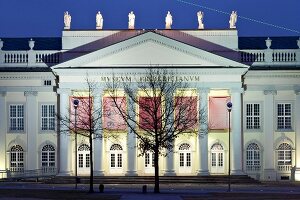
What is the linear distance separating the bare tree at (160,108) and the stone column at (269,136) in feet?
24.0

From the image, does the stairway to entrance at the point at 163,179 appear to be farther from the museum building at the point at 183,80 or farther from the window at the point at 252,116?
the window at the point at 252,116

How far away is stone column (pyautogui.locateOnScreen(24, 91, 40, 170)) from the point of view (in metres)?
89.3

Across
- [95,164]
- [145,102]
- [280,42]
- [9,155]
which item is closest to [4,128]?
[9,155]

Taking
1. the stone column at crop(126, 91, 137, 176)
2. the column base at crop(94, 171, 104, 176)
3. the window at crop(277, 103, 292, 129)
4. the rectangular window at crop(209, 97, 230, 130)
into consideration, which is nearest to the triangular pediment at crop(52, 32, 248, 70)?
the rectangular window at crop(209, 97, 230, 130)

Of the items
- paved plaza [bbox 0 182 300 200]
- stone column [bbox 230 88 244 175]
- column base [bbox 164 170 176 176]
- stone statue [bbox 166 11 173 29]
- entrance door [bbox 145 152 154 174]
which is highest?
stone statue [bbox 166 11 173 29]

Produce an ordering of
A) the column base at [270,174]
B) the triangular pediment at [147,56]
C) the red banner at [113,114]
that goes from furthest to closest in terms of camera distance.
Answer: the column base at [270,174] < the triangular pediment at [147,56] < the red banner at [113,114]

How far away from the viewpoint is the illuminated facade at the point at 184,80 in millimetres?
85000

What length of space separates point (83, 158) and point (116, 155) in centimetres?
323

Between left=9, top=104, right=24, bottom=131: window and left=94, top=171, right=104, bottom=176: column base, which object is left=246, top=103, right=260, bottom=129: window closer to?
left=94, top=171, right=104, bottom=176: column base

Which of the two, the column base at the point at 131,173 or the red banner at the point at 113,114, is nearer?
the red banner at the point at 113,114

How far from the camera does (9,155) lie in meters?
89.8

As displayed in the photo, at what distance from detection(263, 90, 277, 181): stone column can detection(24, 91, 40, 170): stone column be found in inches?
889

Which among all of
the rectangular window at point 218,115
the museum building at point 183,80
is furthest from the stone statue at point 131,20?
the rectangular window at point 218,115

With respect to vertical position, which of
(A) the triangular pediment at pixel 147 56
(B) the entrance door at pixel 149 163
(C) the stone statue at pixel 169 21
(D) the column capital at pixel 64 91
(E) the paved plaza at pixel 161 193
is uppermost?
(C) the stone statue at pixel 169 21
